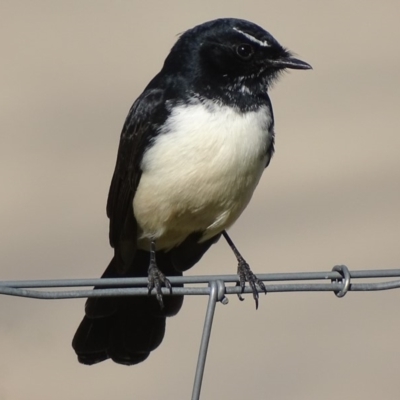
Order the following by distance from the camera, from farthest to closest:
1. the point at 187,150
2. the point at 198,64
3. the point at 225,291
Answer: the point at 198,64 < the point at 187,150 < the point at 225,291

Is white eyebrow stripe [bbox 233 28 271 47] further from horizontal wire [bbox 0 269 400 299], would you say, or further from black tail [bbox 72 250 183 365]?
horizontal wire [bbox 0 269 400 299]

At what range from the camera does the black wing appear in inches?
176

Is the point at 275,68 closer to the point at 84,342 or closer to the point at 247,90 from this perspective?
the point at 247,90

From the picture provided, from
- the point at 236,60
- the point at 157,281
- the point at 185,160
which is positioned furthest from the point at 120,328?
the point at 236,60

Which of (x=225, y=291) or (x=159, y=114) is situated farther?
(x=159, y=114)

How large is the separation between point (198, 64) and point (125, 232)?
3.33 ft

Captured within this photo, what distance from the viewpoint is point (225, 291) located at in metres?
3.08

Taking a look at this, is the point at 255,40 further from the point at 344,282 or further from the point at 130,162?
the point at 344,282

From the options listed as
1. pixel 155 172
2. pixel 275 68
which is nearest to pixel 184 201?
pixel 155 172

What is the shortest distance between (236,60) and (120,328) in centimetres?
157

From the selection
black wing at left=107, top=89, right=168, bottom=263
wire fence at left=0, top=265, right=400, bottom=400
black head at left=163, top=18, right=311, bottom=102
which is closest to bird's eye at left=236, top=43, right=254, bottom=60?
black head at left=163, top=18, right=311, bottom=102

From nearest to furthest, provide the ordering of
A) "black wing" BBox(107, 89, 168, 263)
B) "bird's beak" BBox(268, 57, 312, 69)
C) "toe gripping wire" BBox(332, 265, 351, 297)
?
"toe gripping wire" BBox(332, 265, 351, 297) < "black wing" BBox(107, 89, 168, 263) < "bird's beak" BBox(268, 57, 312, 69)

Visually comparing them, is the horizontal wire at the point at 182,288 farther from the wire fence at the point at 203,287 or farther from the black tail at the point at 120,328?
the black tail at the point at 120,328

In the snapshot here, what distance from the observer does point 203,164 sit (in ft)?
14.0
